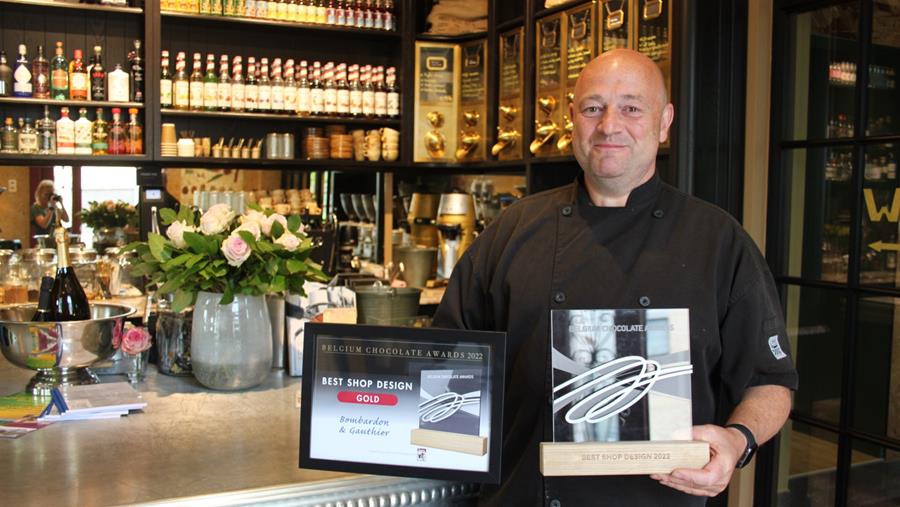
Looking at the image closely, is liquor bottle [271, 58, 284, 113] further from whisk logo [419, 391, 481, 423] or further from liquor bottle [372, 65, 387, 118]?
whisk logo [419, 391, 481, 423]

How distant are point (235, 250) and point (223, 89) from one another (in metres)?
3.12

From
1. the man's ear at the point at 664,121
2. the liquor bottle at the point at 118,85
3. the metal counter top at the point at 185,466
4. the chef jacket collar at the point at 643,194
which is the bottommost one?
the metal counter top at the point at 185,466

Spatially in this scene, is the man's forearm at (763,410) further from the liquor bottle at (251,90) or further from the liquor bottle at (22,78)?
the liquor bottle at (22,78)

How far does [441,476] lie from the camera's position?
58.9 inches

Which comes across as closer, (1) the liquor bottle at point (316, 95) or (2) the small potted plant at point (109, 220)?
(2) the small potted plant at point (109, 220)

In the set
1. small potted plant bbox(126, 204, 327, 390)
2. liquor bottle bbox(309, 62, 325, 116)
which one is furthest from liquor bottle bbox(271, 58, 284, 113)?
small potted plant bbox(126, 204, 327, 390)

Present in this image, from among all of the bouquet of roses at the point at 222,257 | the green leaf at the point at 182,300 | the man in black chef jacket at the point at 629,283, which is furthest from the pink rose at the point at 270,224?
the man in black chef jacket at the point at 629,283

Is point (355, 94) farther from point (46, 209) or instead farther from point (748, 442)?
point (748, 442)

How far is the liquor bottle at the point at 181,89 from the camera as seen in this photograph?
4.89m

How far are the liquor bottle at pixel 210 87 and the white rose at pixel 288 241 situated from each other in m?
2.97

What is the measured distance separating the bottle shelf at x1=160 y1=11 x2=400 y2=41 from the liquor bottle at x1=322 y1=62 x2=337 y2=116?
21 centimetres

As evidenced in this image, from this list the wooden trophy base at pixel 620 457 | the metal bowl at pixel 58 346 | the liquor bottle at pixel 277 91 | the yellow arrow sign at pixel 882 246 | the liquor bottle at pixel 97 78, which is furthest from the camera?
the liquor bottle at pixel 277 91

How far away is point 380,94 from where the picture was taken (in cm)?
537

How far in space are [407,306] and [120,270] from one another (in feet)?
6.09
